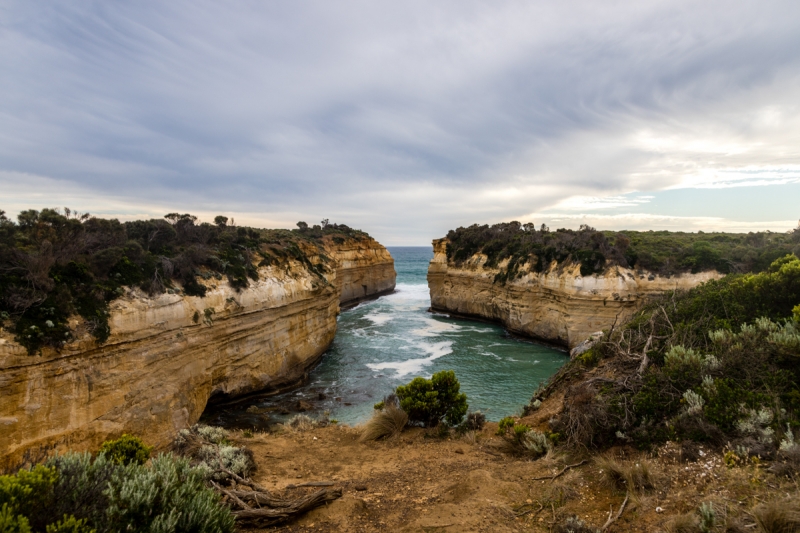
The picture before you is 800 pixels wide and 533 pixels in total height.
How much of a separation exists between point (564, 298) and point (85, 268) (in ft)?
73.3

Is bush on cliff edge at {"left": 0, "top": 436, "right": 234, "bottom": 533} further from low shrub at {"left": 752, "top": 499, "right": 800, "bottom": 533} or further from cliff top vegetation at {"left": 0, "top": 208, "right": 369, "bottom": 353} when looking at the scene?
cliff top vegetation at {"left": 0, "top": 208, "right": 369, "bottom": 353}

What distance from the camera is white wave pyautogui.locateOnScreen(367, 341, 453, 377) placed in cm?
1903

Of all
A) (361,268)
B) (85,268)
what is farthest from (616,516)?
(361,268)

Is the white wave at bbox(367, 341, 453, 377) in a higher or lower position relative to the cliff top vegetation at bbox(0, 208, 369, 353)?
lower

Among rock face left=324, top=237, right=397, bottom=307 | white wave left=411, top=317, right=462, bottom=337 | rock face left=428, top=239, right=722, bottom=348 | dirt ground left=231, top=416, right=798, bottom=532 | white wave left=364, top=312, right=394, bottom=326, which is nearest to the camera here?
dirt ground left=231, top=416, right=798, bottom=532

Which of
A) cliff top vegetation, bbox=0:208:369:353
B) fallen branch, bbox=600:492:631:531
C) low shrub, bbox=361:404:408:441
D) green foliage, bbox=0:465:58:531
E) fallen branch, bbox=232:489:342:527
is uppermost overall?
cliff top vegetation, bbox=0:208:369:353

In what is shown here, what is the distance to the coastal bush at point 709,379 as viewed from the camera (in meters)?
5.13

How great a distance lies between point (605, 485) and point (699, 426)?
158 centimetres

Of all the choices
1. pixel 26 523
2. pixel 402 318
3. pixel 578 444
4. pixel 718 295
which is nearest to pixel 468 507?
pixel 578 444

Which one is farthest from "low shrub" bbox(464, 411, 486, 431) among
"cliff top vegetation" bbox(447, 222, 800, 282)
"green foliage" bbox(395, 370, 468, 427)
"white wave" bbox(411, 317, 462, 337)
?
"white wave" bbox(411, 317, 462, 337)

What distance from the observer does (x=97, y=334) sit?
9.09 metres

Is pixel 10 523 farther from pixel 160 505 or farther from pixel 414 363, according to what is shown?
pixel 414 363

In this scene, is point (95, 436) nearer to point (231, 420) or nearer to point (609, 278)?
point (231, 420)

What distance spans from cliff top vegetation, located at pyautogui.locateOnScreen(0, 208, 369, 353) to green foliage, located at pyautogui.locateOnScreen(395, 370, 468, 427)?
24.4ft
